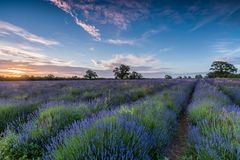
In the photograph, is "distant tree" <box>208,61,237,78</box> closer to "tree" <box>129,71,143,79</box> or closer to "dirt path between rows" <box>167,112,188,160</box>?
"tree" <box>129,71,143,79</box>

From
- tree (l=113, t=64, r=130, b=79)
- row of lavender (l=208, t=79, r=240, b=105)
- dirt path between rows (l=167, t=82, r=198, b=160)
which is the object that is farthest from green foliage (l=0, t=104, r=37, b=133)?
tree (l=113, t=64, r=130, b=79)

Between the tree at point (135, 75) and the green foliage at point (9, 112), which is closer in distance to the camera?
the green foliage at point (9, 112)

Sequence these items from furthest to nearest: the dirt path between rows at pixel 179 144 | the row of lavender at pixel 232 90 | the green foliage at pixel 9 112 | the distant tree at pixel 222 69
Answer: the distant tree at pixel 222 69 < the row of lavender at pixel 232 90 < the green foliage at pixel 9 112 < the dirt path between rows at pixel 179 144

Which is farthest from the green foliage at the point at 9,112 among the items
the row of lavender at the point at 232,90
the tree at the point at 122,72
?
the tree at the point at 122,72

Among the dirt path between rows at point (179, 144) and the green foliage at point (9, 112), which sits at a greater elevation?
the green foliage at point (9, 112)

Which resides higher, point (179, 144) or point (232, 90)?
point (232, 90)

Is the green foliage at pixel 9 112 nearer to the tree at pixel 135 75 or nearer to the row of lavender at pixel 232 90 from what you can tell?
the row of lavender at pixel 232 90

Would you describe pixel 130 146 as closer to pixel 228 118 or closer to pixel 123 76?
pixel 228 118

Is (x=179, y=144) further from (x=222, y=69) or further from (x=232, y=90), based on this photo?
(x=222, y=69)

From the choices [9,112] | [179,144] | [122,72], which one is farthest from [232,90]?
[122,72]

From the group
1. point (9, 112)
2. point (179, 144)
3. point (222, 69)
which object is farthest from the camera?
point (222, 69)

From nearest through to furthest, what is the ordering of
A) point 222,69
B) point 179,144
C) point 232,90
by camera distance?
point 179,144
point 232,90
point 222,69

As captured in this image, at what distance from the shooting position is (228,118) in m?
2.26

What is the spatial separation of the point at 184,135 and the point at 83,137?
108 inches
